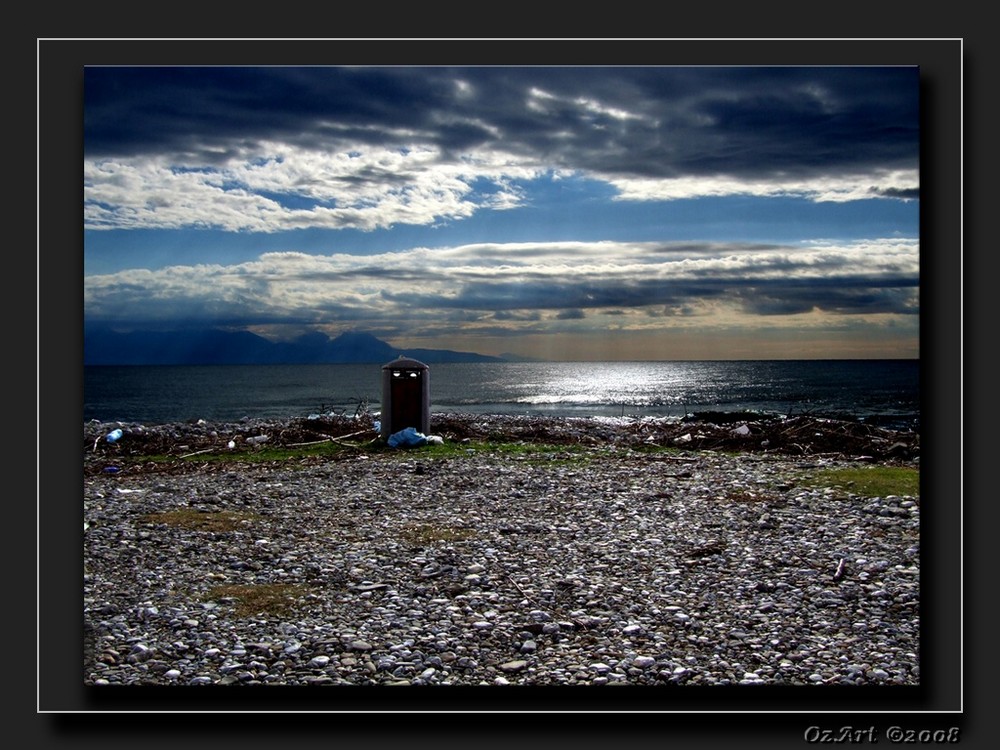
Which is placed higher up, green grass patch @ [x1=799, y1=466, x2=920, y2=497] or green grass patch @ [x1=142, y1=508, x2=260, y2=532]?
green grass patch @ [x1=799, y1=466, x2=920, y2=497]

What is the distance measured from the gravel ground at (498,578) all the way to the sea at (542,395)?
41.7ft

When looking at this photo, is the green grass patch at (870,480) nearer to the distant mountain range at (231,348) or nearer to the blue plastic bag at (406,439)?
the distant mountain range at (231,348)

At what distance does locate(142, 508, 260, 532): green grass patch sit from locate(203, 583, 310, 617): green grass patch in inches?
90.4

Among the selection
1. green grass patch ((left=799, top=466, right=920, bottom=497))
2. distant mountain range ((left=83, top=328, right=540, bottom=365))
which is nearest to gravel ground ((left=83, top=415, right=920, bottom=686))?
green grass patch ((left=799, top=466, right=920, bottom=497))

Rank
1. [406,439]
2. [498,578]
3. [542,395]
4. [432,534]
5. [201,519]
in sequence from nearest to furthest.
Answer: [498,578] → [432,534] → [201,519] → [406,439] → [542,395]

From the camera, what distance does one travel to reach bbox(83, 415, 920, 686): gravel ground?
5812mm

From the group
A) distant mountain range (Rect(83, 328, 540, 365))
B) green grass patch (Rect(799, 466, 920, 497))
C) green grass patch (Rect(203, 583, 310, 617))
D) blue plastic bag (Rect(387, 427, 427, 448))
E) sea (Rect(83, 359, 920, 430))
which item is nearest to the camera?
green grass patch (Rect(203, 583, 310, 617))

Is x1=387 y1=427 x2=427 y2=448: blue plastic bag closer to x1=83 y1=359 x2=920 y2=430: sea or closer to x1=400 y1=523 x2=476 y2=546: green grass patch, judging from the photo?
x1=400 y1=523 x2=476 y2=546: green grass patch

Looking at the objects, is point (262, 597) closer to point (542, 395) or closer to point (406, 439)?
point (406, 439)

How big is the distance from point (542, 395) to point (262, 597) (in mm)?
36249

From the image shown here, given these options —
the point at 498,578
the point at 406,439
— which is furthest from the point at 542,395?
the point at 498,578

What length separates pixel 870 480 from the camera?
1151 cm
